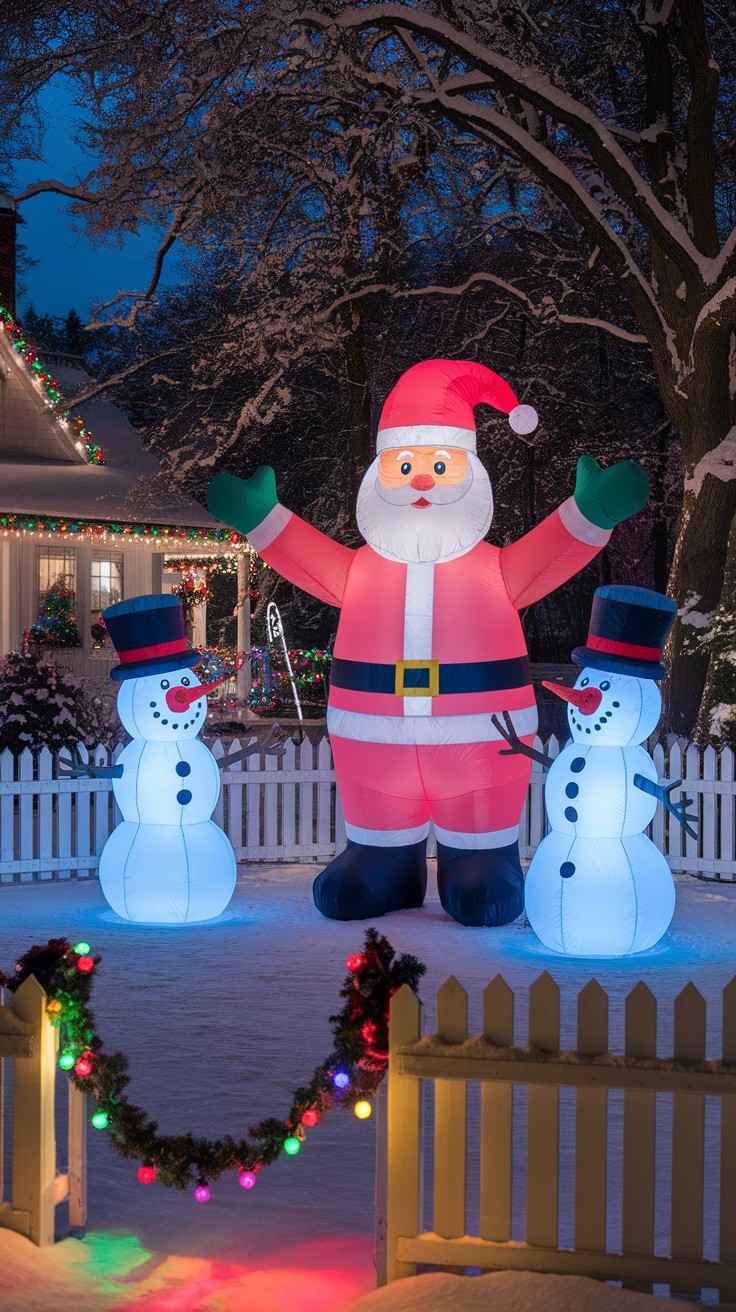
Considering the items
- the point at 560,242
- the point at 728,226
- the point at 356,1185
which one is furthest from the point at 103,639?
the point at 356,1185

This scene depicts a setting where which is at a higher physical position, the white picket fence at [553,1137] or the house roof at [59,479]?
the house roof at [59,479]

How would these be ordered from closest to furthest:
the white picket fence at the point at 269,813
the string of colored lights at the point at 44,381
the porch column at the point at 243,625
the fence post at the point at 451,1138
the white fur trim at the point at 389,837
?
1. the fence post at the point at 451,1138
2. the white fur trim at the point at 389,837
3. the white picket fence at the point at 269,813
4. the string of colored lights at the point at 44,381
5. the porch column at the point at 243,625

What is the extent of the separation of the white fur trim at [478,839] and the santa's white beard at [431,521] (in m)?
1.70

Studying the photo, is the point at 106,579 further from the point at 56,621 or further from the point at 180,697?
the point at 180,697

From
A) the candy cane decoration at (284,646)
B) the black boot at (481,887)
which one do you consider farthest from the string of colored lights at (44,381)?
the black boot at (481,887)

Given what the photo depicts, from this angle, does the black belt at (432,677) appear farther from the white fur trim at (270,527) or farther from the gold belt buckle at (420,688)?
the white fur trim at (270,527)

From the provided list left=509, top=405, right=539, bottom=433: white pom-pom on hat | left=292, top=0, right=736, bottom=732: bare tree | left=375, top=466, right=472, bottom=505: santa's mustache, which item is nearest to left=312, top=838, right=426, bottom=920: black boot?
left=375, top=466, right=472, bottom=505: santa's mustache

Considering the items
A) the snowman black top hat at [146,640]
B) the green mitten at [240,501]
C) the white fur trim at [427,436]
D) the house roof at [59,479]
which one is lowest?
the snowman black top hat at [146,640]

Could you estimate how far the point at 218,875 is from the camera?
8844 millimetres

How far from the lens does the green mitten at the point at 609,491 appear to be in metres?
8.42

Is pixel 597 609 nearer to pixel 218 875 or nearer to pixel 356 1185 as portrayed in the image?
pixel 218 875

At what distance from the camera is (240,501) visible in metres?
9.16

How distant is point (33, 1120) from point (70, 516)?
15.5m

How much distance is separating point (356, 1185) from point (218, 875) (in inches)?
170
